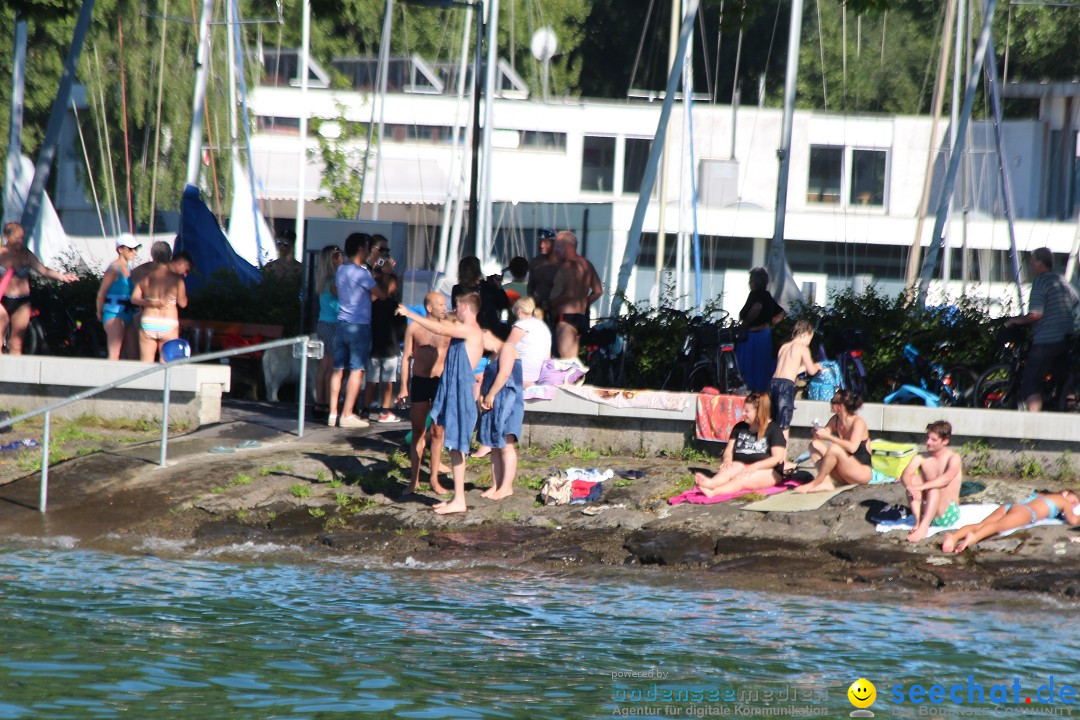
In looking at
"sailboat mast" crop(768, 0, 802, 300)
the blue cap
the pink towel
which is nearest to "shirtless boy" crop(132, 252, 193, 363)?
the blue cap

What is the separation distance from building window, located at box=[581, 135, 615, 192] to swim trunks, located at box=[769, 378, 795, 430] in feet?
114

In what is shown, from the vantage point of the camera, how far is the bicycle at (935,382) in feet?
47.1

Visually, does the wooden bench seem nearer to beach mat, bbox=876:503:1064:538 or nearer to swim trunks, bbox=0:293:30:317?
swim trunks, bbox=0:293:30:317

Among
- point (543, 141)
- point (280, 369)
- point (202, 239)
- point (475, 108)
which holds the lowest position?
point (280, 369)

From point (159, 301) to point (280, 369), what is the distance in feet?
7.25

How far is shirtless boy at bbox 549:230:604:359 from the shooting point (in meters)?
15.2

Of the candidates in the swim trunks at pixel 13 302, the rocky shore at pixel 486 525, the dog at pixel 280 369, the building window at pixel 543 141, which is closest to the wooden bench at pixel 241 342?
the dog at pixel 280 369

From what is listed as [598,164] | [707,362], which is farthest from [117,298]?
[598,164]

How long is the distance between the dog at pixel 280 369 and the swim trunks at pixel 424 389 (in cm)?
419

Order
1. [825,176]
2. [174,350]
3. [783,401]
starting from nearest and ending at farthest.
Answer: [783,401], [174,350], [825,176]

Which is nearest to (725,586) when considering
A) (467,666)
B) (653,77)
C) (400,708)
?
(467,666)

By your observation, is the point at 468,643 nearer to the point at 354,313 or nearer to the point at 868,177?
the point at 354,313

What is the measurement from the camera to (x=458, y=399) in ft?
40.4

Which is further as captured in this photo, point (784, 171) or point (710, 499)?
point (784, 171)
